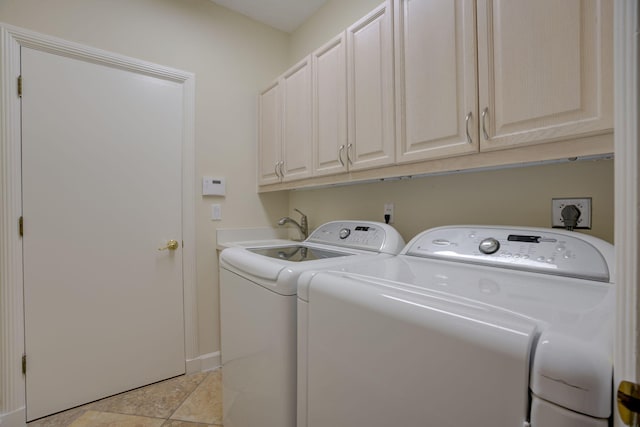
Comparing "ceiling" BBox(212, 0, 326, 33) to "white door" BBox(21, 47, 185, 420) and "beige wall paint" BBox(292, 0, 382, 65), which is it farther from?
"white door" BBox(21, 47, 185, 420)

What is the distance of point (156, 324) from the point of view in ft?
6.51

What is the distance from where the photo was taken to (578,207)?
1.08 m

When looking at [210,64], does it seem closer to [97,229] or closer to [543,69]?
[97,229]

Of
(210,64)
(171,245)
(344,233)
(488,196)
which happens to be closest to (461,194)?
(488,196)

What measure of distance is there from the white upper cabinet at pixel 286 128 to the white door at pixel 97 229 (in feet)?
1.98

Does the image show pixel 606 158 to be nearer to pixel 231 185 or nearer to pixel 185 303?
pixel 231 185

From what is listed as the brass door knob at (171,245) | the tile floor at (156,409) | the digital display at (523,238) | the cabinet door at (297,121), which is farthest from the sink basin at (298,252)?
the tile floor at (156,409)

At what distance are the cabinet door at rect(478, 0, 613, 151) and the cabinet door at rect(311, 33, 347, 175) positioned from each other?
0.72 m

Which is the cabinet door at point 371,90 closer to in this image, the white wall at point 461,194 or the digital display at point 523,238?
the white wall at point 461,194

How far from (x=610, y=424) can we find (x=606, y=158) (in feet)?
3.26

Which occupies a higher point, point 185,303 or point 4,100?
point 4,100

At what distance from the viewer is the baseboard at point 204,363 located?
2.09 m

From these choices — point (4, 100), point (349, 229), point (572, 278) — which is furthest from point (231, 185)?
point (572, 278)

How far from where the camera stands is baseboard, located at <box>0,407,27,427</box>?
152 centimetres
